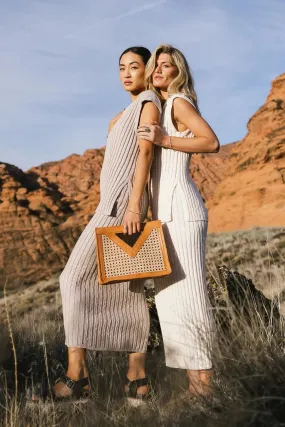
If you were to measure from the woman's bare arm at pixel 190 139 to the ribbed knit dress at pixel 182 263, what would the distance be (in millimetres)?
75

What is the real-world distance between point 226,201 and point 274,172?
4.09m

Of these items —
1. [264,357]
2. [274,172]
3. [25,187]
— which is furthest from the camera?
[25,187]

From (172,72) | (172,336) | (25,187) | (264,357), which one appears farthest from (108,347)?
(25,187)

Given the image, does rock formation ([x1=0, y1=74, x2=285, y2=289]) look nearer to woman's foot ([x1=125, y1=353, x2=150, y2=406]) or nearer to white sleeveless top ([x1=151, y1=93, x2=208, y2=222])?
woman's foot ([x1=125, y1=353, x2=150, y2=406])

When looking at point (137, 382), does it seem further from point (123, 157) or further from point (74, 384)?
point (123, 157)

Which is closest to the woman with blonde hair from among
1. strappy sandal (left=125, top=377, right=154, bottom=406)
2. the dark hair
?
strappy sandal (left=125, top=377, right=154, bottom=406)

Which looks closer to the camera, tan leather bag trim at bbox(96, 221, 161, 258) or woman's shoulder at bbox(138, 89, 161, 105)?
tan leather bag trim at bbox(96, 221, 161, 258)

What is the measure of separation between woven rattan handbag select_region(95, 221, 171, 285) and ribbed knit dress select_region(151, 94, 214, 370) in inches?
4.3

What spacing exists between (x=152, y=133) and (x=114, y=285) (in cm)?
82

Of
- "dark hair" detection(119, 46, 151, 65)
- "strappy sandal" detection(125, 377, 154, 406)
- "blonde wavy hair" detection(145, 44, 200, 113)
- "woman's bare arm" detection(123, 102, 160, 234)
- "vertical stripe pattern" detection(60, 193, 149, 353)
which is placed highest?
"dark hair" detection(119, 46, 151, 65)

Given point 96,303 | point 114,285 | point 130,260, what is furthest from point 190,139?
point 96,303

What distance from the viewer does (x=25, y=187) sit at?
5312 cm

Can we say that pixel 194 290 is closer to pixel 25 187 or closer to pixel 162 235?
pixel 162 235

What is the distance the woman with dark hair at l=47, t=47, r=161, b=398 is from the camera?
2.87 m
